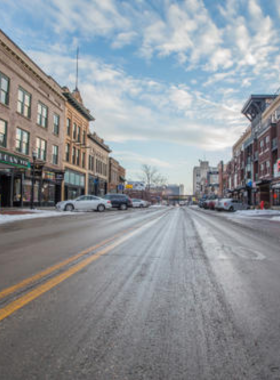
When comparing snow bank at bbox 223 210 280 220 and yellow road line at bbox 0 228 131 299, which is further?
snow bank at bbox 223 210 280 220

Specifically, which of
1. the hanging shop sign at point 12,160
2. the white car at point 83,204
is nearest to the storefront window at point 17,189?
the hanging shop sign at point 12,160

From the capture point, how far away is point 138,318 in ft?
9.01

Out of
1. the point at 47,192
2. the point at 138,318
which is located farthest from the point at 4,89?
the point at 138,318

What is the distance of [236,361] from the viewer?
2043mm

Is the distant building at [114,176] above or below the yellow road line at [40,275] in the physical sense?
above

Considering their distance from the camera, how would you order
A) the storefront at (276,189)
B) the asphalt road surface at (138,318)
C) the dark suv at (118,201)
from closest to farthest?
the asphalt road surface at (138,318), the dark suv at (118,201), the storefront at (276,189)

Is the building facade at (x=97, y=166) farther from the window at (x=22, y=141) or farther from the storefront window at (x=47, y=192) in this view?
the window at (x=22, y=141)

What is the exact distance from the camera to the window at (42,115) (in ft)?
96.0

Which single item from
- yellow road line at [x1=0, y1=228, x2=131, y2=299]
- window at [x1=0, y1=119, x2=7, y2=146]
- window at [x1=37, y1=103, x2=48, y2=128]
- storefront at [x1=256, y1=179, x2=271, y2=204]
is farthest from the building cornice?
storefront at [x1=256, y1=179, x2=271, y2=204]

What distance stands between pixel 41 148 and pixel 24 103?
16.1ft

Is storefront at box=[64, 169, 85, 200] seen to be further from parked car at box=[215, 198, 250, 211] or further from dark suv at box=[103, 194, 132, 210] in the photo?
parked car at box=[215, 198, 250, 211]

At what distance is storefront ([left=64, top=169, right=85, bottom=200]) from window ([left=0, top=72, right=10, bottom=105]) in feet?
44.5

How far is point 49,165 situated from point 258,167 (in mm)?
31673

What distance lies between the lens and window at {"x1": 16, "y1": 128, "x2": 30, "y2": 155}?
25172 millimetres
